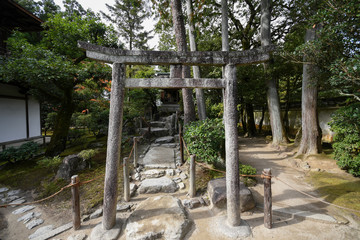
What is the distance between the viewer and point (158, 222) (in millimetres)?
3352

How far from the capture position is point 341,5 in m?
4.02

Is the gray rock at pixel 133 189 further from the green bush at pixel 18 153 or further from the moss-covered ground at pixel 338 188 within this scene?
the green bush at pixel 18 153

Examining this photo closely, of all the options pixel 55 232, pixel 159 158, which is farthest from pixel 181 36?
pixel 55 232

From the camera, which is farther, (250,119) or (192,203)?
(250,119)

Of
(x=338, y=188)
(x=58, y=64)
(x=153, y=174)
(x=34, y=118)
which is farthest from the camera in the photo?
(x=34, y=118)

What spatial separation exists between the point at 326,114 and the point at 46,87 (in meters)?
16.7

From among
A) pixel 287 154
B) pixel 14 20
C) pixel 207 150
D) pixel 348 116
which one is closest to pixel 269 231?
pixel 207 150

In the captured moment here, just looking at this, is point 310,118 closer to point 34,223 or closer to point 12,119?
point 34,223

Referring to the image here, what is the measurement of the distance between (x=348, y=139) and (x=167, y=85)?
22.7 feet

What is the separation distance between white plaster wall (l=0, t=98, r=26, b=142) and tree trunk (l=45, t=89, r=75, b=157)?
3.76m

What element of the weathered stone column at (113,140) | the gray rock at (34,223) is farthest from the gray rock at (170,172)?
the gray rock at (34,223)

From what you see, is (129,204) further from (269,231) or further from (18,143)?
(18,143)

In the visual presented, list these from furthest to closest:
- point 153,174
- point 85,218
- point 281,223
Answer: point 153,174
point 85,218
point 281,223

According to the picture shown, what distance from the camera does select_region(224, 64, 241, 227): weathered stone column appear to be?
3324 millimetres
